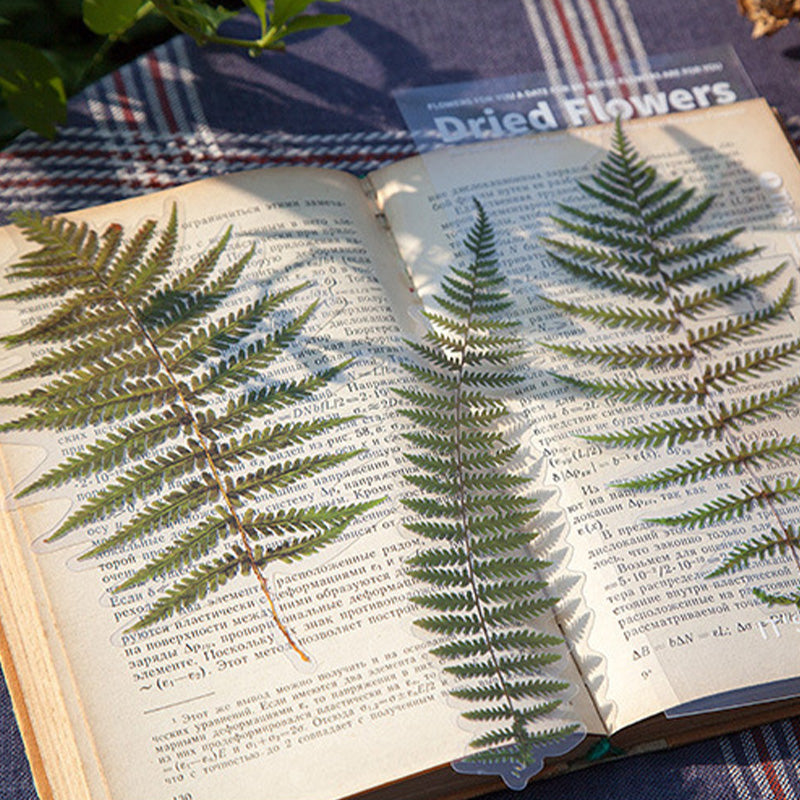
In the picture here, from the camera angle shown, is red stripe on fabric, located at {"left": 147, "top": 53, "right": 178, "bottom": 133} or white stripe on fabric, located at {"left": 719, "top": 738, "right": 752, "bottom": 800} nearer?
white stripe on fabric, located at {"left": 719, "top": 738, "right": 752, "bottom": 800}

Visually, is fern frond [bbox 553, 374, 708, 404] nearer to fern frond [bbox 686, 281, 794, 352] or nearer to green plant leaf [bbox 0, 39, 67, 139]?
fern frond [bbox 686, 281, 794, 352]

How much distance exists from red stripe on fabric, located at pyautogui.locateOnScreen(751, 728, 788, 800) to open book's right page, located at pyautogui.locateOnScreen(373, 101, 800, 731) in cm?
4

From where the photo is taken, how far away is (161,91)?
56cm

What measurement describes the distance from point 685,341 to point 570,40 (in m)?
0.25

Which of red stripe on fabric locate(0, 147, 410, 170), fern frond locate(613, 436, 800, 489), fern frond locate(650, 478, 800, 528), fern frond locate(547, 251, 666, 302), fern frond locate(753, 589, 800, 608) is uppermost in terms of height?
red stripe on fabric locate(0, 147, 410, 170)

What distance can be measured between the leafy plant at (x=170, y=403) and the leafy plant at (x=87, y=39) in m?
0.08

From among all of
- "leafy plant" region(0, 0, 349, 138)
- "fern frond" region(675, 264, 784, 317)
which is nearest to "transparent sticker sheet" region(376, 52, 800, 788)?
"fern frond" region(675, 264, 784, 317)

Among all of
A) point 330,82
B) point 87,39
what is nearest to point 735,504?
point 330,82

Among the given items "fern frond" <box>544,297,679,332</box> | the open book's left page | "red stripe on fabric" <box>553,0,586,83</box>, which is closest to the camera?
the open book's left page

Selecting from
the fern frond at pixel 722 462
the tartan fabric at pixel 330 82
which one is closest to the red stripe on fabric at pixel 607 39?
the tartan fabric at pixel 330 82

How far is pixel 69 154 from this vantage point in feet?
1.76

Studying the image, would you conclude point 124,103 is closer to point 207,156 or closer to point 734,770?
point 207,156

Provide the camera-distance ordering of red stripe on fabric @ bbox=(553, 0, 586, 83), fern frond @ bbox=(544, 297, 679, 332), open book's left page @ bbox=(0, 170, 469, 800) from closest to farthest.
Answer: open book's left page @ bbox=(0, 170, 469, 800) < fern frond @ bbox=(544, 297, 679, 332) < red stripe on fabric @ bbox=(553, 0, 586, 83)

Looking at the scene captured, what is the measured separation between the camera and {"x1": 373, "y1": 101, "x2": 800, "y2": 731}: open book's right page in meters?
0.41
